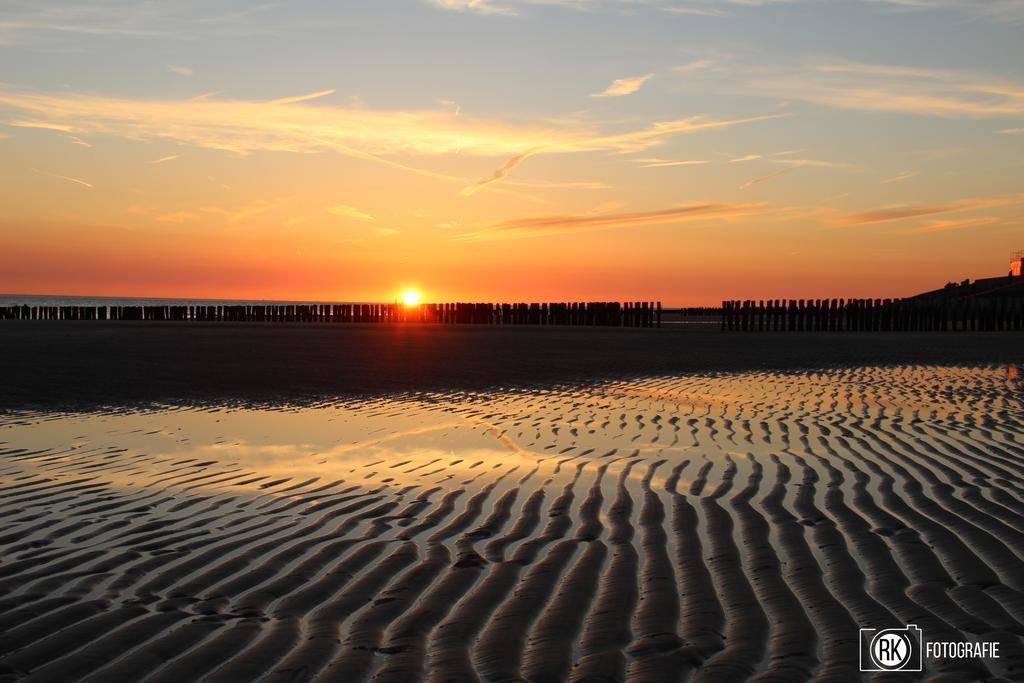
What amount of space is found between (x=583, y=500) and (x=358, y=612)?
2541 mm

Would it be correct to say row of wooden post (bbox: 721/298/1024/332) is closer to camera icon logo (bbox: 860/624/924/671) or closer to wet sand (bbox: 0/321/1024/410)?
wet sand (bbox: 0/321/1024/410)

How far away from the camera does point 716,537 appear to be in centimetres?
501

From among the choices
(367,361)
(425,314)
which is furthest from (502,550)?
(425,314)

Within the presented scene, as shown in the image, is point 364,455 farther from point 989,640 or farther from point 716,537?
point 989,640

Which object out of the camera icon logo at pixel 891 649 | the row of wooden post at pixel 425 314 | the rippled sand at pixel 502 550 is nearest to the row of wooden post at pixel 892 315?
the row of wooden post at pixel 425 314

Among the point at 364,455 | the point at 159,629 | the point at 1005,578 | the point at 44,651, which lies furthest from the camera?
the point at 364,455

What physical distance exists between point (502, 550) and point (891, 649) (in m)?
2.08

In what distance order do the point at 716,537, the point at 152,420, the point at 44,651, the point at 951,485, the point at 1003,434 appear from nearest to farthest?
the point at 44,651 → the point at 716,537 → the point at 951,485 → the point at 1003,434 → the point at 152,420

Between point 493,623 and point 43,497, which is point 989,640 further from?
point 43,497

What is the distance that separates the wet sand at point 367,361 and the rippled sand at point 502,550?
4.06 m

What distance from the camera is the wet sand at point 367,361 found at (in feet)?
44.0

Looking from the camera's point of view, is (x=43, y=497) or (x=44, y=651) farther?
(x=43, y=497)

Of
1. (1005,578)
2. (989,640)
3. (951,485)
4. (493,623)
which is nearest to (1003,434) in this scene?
(951,485)

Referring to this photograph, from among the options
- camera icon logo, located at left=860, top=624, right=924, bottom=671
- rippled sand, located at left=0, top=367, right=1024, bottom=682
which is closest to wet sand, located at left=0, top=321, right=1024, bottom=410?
rippled sand, located at left=0, top=367, right=1024, bottom=682
